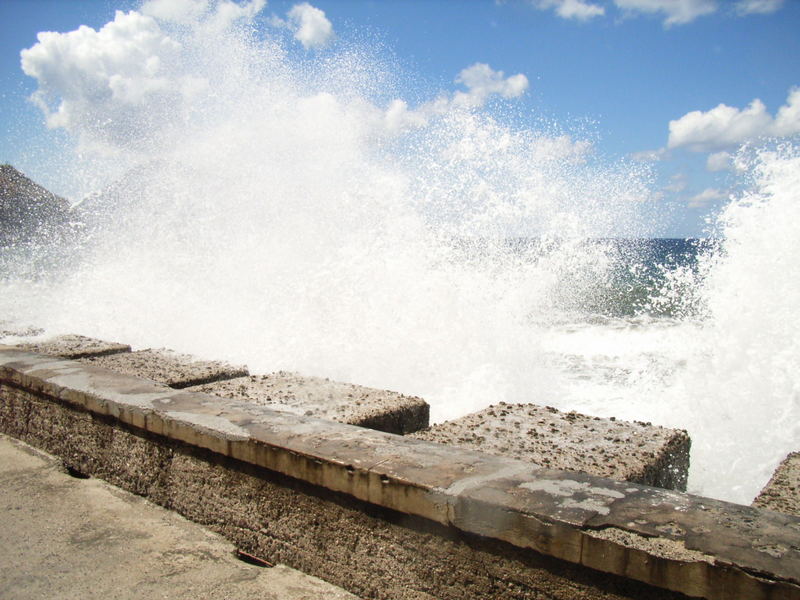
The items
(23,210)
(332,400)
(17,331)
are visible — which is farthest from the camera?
(23,210)

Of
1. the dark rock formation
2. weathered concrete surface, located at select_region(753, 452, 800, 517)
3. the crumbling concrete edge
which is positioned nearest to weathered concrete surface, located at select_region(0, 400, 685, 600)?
the crumbling concrete edge

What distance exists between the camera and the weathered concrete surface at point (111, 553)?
61.9 inches

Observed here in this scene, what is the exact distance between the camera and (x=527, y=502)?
1.27 m

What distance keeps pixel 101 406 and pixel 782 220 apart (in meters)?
6.23

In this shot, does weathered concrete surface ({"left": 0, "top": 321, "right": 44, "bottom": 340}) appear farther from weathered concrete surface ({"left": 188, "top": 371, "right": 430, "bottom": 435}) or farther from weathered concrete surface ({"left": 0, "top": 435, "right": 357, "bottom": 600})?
weathered concrete surface ({"left": 188, "top": 371, "right": 430, "bottom": 435})

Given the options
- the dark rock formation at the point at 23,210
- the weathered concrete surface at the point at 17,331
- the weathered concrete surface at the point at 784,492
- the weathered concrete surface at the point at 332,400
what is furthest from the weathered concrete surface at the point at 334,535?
the dark rock formation at the point at 23,210

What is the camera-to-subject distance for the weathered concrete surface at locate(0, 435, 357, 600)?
1.57 metres

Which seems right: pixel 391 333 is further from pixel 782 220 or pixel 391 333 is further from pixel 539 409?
pixel 782 220

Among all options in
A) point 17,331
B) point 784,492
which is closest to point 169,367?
point 17,331

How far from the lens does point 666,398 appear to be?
4984mm

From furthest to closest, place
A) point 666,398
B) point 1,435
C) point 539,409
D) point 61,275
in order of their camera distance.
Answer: point 61,275, point 666,398, point 1,435, point 539,409

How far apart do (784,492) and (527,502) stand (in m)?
0.75

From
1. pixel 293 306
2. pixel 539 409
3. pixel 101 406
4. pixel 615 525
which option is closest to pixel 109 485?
pixel 101 406

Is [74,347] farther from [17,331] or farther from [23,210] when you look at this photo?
[23,210]
